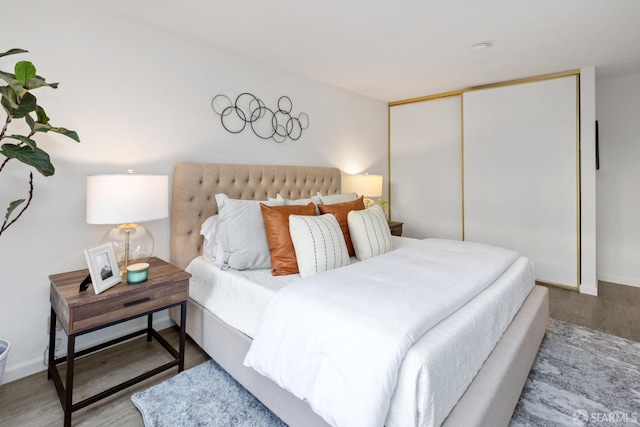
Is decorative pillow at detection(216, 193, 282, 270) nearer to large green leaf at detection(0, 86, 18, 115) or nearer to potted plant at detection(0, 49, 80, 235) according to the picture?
potted plant at detection(0, 49, 80, 235)

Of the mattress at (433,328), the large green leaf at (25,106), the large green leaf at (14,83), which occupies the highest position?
the large green leaf at (14,83)

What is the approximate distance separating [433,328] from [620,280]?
3920mm

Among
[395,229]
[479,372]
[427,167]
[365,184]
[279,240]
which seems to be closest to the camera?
[479,372]

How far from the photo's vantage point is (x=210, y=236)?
238 centimetres

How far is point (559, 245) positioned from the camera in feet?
11.5

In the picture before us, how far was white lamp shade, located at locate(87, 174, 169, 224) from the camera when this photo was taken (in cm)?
173

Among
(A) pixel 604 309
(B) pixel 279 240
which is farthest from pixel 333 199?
(A) pixel 604 309

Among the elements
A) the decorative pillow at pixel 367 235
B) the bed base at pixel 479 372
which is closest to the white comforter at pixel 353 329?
the bed base at pixel 479 372

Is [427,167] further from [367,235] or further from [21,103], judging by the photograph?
[21,103]

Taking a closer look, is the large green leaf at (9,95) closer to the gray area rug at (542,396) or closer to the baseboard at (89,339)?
the baseboard at (89,339)

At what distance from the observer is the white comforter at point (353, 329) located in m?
1.08

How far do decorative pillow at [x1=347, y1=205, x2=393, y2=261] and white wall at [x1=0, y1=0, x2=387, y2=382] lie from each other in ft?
4.24

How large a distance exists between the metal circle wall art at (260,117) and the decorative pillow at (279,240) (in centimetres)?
103

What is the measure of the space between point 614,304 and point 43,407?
4636mm
